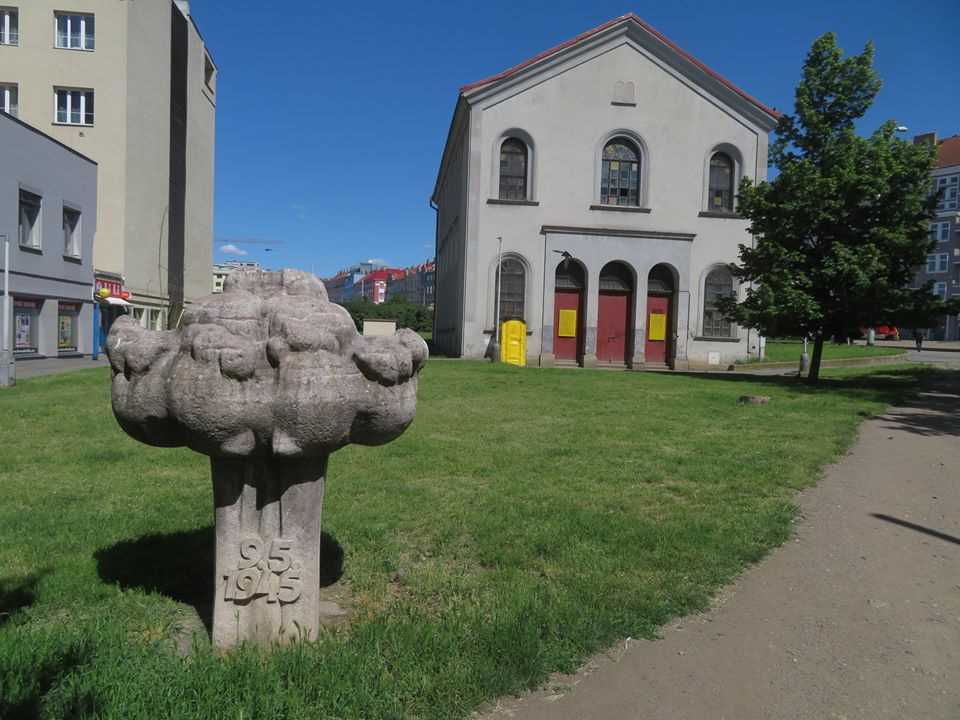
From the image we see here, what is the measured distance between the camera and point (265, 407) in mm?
2844

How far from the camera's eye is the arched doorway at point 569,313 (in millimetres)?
23641

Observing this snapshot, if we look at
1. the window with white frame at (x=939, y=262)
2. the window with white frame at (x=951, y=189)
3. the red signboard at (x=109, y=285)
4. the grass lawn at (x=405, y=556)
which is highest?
the window with white frame at (x=951, y=189)

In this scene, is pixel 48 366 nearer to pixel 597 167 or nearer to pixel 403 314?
pixel 597 167

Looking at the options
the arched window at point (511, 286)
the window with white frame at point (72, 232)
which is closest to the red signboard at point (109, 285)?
the window with white frame at point (72, 232)

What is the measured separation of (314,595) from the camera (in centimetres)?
328

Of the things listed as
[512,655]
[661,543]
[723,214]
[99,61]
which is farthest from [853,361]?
[99,61]

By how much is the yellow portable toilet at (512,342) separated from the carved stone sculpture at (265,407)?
1900 cm

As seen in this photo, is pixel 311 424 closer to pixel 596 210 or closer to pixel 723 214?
pixel 596 210

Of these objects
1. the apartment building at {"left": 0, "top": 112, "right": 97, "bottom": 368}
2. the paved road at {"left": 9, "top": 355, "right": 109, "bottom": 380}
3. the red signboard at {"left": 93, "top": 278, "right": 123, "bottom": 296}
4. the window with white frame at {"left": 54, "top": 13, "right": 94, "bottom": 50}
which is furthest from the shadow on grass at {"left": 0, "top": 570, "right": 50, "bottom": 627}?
the window with white frame at {"left": 54, "top": 13, "right": 94, "bottom": 50}

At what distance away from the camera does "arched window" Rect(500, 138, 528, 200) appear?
76.5 ft

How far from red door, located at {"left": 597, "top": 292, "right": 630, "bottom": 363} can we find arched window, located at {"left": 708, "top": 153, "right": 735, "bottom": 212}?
4.63 m

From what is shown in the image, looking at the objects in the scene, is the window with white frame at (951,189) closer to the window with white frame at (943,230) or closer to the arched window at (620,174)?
the window with white frame at (943,230)

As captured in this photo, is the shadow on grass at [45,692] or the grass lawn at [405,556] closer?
the shadow on grass at [45,692]

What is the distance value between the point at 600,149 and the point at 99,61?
775 inches
